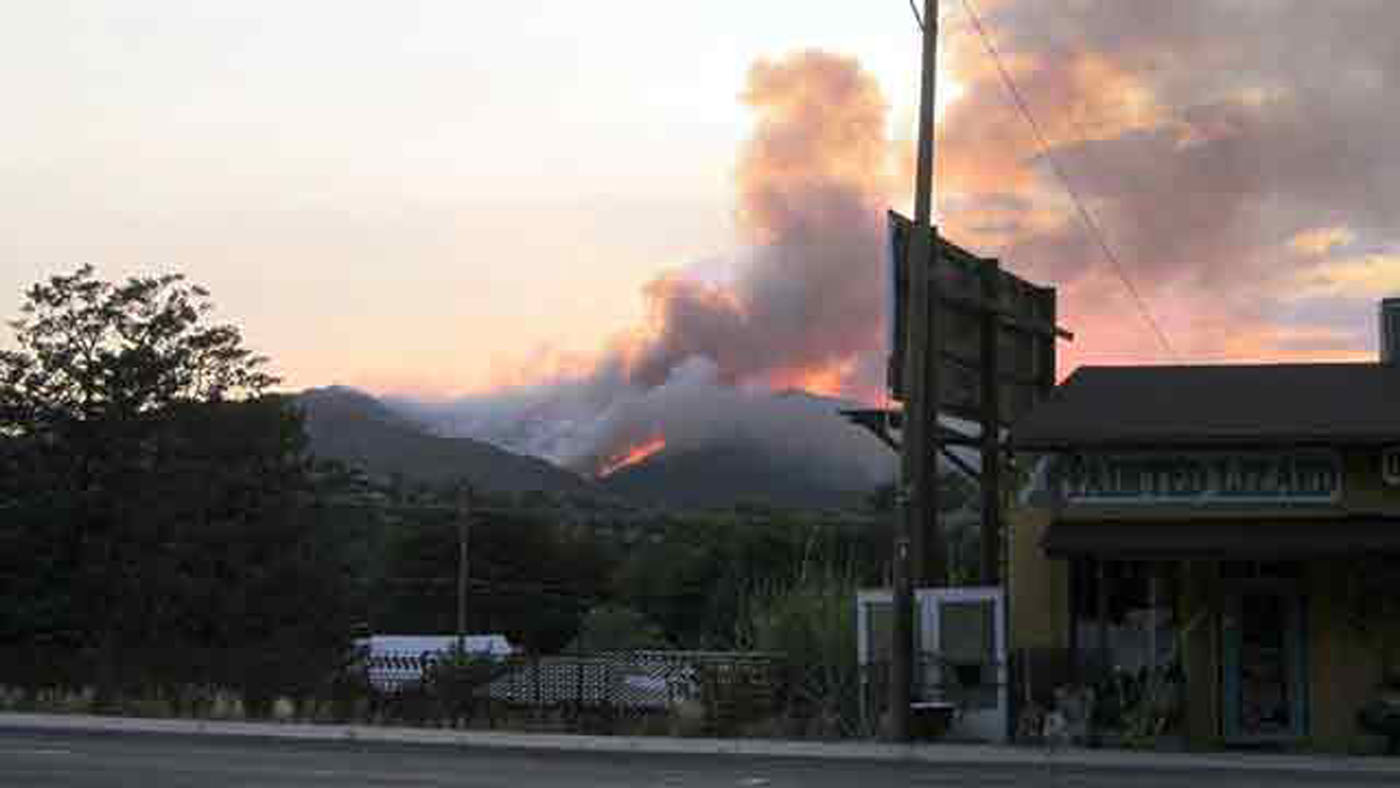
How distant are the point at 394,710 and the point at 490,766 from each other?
340 inches

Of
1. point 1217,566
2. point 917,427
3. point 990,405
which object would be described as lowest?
point 1217,566

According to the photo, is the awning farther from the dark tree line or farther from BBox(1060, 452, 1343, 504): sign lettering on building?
the dark tree line

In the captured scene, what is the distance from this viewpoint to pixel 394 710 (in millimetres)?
29172

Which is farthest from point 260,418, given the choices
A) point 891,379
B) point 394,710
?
point 891,379

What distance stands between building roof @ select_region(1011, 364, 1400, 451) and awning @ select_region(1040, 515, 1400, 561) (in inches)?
43.0

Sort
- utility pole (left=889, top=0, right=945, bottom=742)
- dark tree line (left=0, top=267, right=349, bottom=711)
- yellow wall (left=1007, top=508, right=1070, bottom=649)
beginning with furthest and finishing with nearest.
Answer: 1. dark tree line (left=0, top=267, right=349, bottom=711)
2. yellow wall (left=1007, top=508, right=1070, bottom=649)
3. utility pole (left=889, top=0, right=945, bottom=742)

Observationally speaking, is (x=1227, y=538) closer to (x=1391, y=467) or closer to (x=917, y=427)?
(x=1391, y=467)

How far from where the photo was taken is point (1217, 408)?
27.8 meters

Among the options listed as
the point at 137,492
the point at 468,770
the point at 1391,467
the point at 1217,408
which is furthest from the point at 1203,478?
the point at 137,492

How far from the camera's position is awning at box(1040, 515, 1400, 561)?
2452 cm

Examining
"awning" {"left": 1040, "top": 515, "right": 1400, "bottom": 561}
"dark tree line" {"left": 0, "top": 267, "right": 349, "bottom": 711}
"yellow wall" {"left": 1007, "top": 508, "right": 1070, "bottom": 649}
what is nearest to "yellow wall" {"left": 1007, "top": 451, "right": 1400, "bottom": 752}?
"yellow wall" {"left": 1007, "top": 508, "right": 1070, "bottom": 649}

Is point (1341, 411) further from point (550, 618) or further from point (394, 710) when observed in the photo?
point (550, 618)

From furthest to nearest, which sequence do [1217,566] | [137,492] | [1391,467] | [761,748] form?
[137,492], [1217,566], [1391,467], [761,748]

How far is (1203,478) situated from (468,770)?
1156 centimetres
